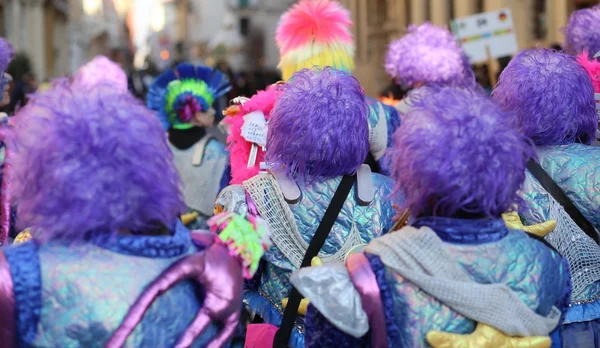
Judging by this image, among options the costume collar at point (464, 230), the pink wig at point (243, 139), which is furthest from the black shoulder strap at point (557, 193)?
the pink wig at point (243, 139)

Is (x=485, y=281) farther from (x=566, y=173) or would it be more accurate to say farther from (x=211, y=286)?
(x=566, y=173)

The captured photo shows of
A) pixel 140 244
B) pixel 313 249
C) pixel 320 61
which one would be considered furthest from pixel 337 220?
pixel 320 61

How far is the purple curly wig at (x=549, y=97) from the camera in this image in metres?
3.49

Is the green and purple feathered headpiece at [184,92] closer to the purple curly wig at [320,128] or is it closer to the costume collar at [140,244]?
the purple curly wig at [320,128]

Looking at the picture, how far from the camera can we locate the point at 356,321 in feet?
7.68

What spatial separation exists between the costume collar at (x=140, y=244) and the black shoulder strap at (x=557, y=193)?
5.86ft

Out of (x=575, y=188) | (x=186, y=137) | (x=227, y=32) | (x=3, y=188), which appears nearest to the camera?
(x=575, y=188)

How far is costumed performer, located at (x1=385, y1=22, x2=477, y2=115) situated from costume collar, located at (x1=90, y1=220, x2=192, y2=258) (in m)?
3.83

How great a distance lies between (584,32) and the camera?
18.1 ft

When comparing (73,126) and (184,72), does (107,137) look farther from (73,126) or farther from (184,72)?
(184,72)

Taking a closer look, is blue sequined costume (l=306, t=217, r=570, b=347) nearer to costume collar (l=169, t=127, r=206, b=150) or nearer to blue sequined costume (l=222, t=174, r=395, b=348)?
blue sequined costume (l=222, t=174, r=395, b=348)

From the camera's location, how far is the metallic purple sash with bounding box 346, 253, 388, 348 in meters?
2.33

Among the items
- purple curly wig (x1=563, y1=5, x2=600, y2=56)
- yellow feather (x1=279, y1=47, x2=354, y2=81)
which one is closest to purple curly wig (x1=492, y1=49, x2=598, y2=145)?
yellow feather (x1=279, y1=47, x2=354, y2=81)

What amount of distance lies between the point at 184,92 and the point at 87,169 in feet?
12.9
